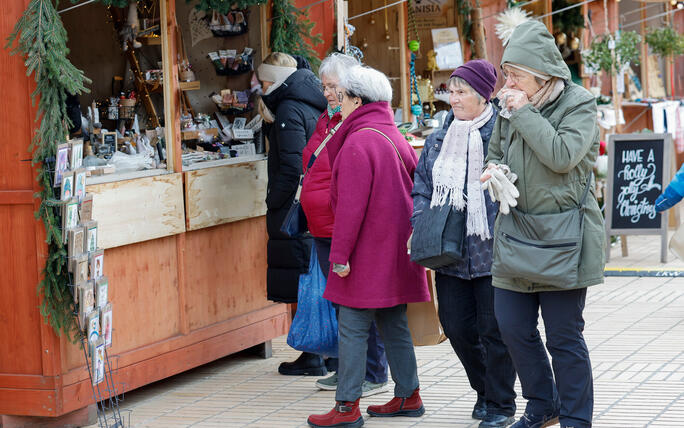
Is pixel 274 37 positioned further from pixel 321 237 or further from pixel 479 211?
pixel 479 211

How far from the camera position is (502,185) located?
4457 mm

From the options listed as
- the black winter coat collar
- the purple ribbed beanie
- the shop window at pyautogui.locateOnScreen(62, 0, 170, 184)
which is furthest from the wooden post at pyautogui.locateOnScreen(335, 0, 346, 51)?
the purple ribbed beanie

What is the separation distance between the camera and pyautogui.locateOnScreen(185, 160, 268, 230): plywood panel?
633 centimetres

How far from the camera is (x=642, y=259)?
10359 millimetres

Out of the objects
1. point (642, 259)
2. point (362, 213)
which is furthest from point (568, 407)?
point (642, 259)

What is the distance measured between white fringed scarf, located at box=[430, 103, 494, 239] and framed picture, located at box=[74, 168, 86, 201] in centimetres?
168

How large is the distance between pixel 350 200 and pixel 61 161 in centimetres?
139

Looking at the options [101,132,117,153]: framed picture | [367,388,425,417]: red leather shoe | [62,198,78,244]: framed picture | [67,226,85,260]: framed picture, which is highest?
[101,132,117,153]: framed picture

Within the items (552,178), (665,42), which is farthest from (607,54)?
(552,178)

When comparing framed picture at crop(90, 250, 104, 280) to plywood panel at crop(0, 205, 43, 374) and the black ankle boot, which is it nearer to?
plywood panel at crop(0, 205, 43, 374)

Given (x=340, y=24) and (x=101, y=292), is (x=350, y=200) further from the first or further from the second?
(x=340, y=24)

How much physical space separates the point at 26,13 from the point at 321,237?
1.89 m

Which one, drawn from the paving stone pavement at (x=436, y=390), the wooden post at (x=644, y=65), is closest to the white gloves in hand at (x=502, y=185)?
the paving stone pavement at (x=436, y=390)

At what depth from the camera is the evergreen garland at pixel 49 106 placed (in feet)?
16.6
